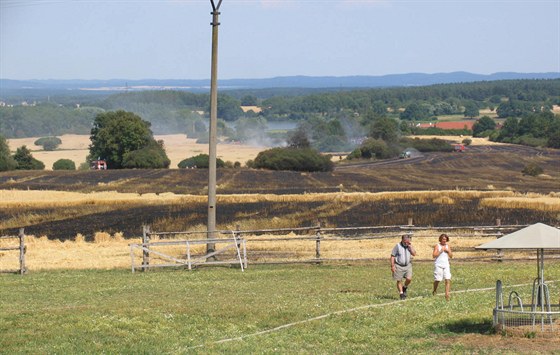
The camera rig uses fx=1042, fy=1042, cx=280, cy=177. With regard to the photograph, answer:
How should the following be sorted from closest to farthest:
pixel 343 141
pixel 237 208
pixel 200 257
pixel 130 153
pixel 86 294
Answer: pixel 86 294 → pixel 200 257 → pixel 237 208 → pixel 130 153 → pixel 343 141

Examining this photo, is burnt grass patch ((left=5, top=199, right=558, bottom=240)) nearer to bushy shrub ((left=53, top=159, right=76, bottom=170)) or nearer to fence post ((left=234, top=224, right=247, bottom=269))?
fence post ((left=234, top=224, right=247, bottom=269))

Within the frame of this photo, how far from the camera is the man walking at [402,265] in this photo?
25.5 m

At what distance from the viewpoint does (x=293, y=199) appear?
69.5 meters

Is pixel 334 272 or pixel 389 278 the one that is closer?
pixel 389 278

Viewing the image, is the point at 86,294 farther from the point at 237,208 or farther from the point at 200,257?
the point at 237,208

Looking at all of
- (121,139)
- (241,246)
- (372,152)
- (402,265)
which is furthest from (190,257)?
(372,152)

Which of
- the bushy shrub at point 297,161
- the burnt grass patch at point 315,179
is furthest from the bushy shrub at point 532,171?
the bushy shrub at point 297,161

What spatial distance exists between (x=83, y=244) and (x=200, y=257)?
9888 mm

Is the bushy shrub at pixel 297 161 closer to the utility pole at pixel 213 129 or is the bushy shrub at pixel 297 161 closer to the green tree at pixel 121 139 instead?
the green tree at pixel 121 139

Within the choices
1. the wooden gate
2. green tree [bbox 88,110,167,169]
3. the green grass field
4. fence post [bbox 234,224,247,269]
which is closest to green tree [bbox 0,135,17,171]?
green tree [bbox 88,110,167,169]

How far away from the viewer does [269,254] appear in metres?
39.1

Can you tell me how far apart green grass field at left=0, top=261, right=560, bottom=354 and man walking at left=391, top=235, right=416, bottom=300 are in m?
0.36

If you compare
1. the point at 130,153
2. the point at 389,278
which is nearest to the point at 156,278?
the point at 389,278

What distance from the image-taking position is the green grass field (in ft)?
64.5
